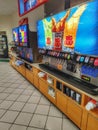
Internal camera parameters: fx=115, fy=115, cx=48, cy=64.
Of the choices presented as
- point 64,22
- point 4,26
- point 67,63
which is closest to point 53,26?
point 64,22

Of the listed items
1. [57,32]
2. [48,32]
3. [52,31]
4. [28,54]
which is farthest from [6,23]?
[57,32]

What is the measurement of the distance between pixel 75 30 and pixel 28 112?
1763 millimetres

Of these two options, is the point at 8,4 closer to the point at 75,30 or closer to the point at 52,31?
the point at 52,31

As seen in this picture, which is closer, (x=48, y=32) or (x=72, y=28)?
(x=72, y=28)

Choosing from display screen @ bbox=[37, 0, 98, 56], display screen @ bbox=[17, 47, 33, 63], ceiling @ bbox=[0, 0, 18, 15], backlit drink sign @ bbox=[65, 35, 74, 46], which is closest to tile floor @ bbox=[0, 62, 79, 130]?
display screen @ bbox=[17, 47, 33, 63]

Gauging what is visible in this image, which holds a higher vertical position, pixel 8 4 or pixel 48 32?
pixel 8 4

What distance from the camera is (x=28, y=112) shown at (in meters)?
2.27

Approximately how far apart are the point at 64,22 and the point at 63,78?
103 cm

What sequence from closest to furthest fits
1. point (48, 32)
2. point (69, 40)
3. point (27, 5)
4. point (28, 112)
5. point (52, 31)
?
point (27, 5)
point (69, 40)
point (28, 112)
point (52, 31)
point (48, 32)

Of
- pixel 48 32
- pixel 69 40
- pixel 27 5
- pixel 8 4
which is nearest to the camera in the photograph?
pixel 27 5

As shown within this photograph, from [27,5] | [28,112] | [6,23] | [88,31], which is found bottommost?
[28,112]

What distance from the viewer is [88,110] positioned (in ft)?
5.00

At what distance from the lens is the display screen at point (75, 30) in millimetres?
1578

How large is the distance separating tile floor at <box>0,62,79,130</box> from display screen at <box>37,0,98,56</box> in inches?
48.5
